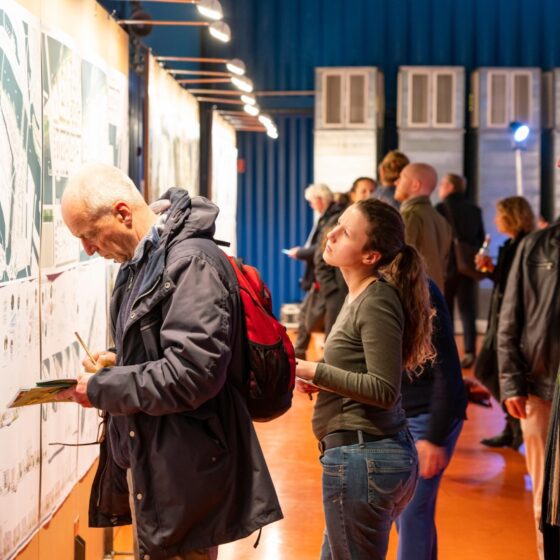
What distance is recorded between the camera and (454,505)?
588cm

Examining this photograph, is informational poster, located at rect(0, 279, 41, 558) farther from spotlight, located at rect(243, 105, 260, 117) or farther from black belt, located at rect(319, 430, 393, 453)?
spotlight, located at rect(243, 105, 260, 117)

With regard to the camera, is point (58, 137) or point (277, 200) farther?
point (277, 200)

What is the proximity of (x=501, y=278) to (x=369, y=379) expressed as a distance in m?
3.30

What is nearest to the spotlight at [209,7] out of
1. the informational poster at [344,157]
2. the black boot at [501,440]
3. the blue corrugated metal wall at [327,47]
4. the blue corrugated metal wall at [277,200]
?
the black boot at [501,440]

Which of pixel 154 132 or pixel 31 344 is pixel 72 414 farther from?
pixel 154 132

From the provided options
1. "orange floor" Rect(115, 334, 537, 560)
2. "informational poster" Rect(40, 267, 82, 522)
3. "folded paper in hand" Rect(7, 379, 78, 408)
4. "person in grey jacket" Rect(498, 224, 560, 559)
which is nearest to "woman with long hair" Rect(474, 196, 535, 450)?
"orange floor" Rect(115, 334, 537, 560)

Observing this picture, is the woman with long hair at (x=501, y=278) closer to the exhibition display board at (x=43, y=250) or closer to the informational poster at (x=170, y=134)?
the exhibition display board at (x=43, y=250)

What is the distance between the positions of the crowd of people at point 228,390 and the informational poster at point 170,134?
297 cm

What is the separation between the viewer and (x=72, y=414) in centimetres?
390

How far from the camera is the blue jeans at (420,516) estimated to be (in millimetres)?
3432

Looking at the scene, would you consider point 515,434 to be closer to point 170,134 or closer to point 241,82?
point 170,134

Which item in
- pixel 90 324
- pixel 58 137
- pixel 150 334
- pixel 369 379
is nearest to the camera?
pixel 150 334

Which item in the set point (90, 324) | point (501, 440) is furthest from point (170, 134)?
point (501, 440)

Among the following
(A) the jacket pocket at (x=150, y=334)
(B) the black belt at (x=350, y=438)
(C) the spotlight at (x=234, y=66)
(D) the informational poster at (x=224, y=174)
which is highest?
(C) the spotlight at (x=234, y=66)
